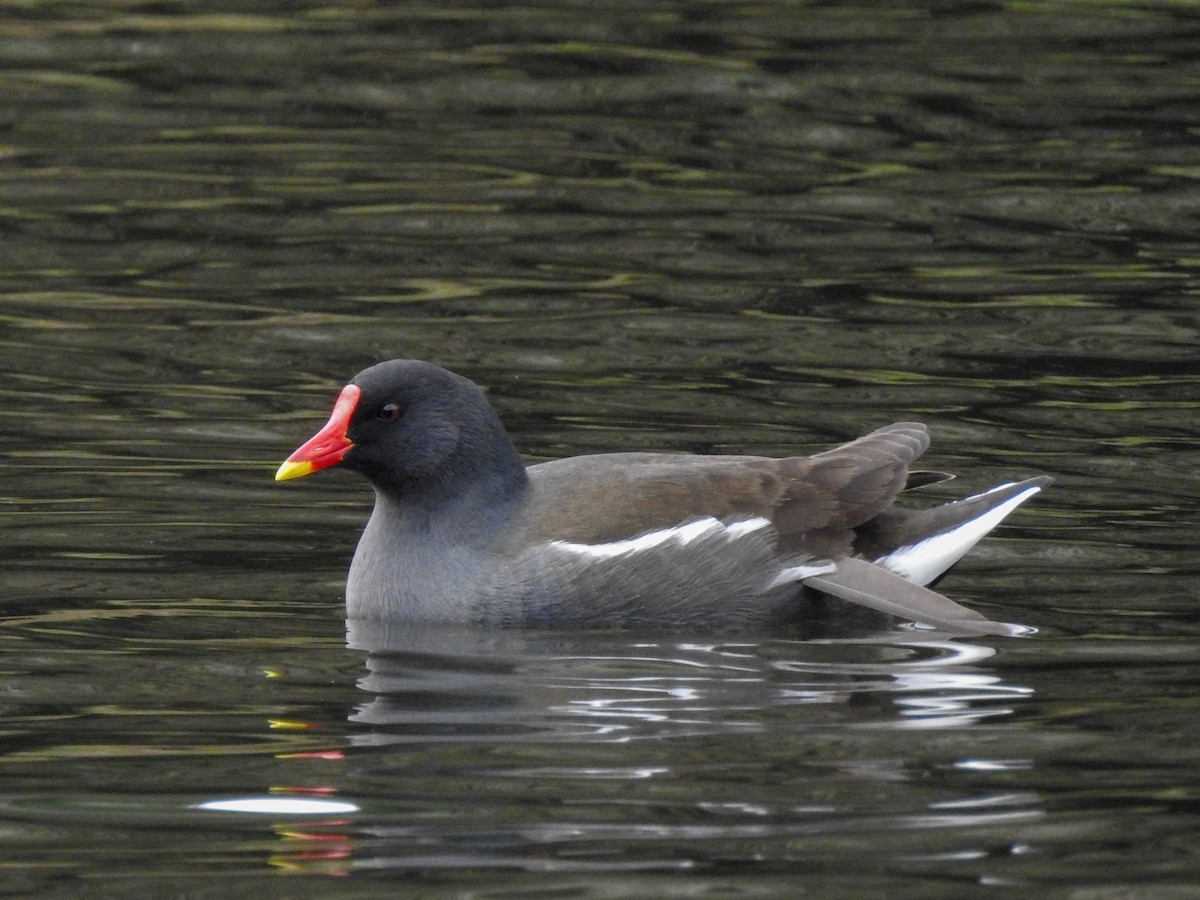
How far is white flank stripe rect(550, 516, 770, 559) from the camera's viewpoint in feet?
25.5

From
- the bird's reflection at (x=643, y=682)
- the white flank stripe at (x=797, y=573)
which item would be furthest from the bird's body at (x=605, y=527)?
the bird's reflection at (x=643, y=682)

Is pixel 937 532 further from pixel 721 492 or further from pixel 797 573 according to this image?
pixel 721 492

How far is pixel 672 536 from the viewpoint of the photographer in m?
7.85

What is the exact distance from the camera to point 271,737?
659 cm

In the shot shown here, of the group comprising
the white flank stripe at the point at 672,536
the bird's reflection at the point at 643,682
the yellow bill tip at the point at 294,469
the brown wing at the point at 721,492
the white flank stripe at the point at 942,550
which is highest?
the yellow bill tip at the point at 294,469

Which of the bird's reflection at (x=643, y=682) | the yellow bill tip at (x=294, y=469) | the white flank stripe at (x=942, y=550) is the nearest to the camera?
the bird's reflection at (x=643, y=682)

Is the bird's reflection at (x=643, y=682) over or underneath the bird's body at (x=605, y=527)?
underneath

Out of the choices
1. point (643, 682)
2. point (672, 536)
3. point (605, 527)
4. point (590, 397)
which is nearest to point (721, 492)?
point (672, 536)

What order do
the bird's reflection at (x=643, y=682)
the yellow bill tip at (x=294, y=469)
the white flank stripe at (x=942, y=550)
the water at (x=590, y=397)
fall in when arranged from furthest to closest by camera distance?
the white flank stripe at (x=942, y=550) → the yellow bill tip at (x=294, y=469) → the bird's reflection at (x=643, y=682) → the water at (x=590, y=397)

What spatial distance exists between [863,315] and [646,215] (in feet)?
7.02

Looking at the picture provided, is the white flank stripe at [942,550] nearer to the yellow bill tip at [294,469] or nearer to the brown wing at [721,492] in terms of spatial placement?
the brown wing at [721,492]

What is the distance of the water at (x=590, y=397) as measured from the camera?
5867 millimetres

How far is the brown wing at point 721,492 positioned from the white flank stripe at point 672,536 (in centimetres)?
2

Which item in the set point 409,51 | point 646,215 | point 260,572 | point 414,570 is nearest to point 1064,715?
point 414,570
